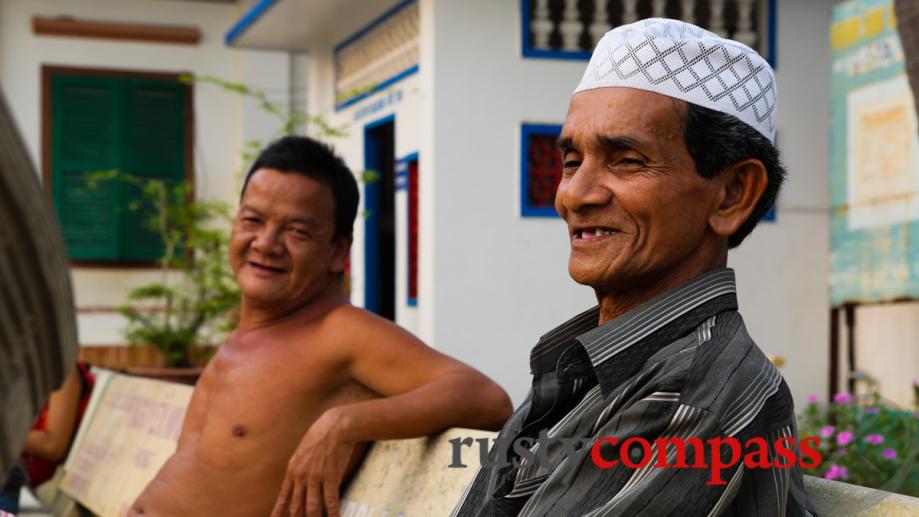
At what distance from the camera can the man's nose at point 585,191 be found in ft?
6.56

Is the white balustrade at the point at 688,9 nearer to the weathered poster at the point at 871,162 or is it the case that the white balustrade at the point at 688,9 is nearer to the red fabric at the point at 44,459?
the weathered poster at the point at 871,162

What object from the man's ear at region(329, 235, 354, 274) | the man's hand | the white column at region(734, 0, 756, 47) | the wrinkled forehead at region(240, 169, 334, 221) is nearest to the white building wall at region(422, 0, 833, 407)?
the white column at region(734, 0, 756, 47)

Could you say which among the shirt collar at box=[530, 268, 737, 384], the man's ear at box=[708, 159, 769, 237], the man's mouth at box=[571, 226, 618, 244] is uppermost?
the man's ear at box=[708, 159, 769, 237]

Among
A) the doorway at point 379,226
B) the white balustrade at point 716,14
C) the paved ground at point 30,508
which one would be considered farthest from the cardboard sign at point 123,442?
the white balustrade at point 716,14

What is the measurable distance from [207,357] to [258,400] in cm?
647

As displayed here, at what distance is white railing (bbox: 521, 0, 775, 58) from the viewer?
25.4 feet

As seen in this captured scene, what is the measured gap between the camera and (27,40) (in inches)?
433

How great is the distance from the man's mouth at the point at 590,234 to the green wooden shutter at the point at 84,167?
32.1 ft

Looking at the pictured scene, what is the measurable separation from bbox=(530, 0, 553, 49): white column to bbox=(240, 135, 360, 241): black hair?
4.40 m

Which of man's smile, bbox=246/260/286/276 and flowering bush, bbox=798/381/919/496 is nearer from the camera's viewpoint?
man's smile, bbox=246/260/286/276

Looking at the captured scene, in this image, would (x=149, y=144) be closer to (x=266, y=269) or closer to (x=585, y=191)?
(x=266, y=269)

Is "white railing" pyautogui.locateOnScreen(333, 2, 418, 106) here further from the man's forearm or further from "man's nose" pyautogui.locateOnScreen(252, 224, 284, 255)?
the man's forearm

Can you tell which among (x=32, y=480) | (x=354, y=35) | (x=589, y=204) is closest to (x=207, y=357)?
(x=354, y=35)

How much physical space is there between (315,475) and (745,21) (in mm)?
5923
